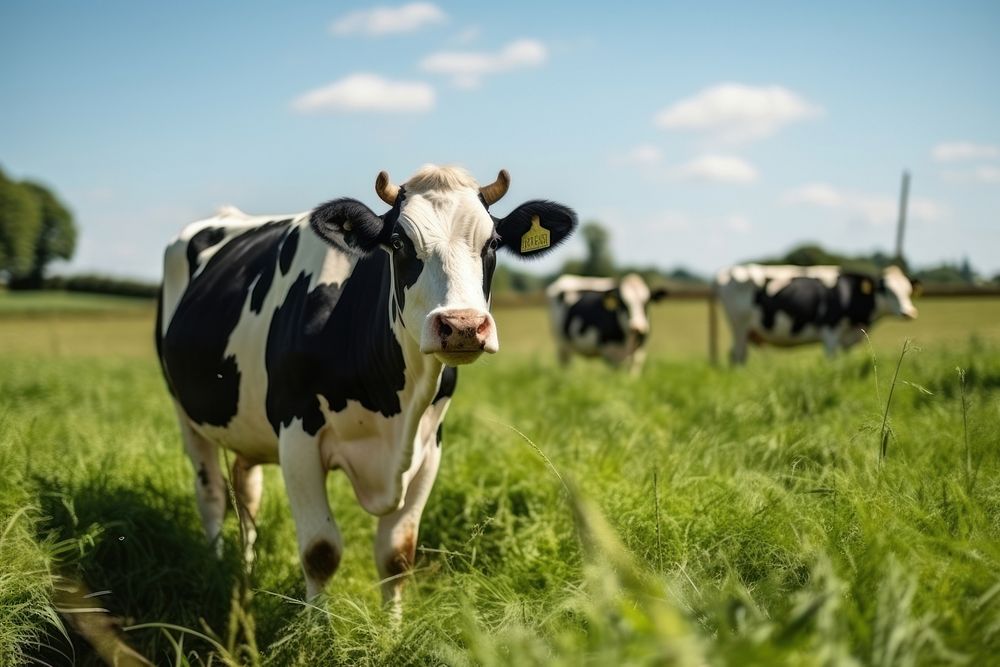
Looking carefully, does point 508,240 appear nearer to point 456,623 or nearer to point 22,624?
point 456,623

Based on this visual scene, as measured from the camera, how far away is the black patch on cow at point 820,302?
46.1ft

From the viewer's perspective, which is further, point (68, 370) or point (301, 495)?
point (68, 370)

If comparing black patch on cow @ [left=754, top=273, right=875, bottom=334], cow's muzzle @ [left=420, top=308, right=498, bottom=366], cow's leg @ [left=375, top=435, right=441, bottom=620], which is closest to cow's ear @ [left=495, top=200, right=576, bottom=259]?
cow's muzzle @ [left=420, top=308, right=498, bottom=366]

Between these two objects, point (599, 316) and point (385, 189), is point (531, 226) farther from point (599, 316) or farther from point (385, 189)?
point (599, 316)

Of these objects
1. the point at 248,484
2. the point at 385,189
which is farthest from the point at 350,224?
the point at 248,484

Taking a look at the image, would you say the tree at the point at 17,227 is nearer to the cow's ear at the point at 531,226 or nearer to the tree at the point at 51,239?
the tree at the point at 51,239

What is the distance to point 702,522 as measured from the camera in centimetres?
312

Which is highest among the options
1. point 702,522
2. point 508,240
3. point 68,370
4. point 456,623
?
point 508,240

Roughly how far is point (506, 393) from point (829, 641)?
23.5ft

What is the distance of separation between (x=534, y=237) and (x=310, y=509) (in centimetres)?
151

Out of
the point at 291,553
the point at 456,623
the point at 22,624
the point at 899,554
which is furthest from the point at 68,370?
the point at 899,554

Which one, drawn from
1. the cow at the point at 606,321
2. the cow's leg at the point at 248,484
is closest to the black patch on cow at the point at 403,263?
the cow's leg at the point at 248,484

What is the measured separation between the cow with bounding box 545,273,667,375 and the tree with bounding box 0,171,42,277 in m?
8.86

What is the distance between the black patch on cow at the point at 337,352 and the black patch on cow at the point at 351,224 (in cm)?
22
